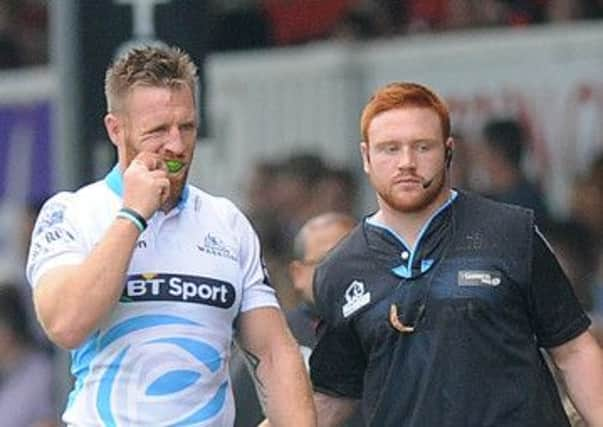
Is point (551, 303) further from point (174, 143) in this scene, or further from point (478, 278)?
point (174, 143)

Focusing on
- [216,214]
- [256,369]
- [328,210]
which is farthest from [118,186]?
[328,210]

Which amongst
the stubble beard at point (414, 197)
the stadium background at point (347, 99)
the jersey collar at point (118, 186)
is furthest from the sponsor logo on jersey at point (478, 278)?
the stadium background at point (347, 99)

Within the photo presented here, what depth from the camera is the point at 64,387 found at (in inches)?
376

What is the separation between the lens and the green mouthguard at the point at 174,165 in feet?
22.3

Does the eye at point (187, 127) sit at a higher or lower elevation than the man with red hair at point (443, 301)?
higher

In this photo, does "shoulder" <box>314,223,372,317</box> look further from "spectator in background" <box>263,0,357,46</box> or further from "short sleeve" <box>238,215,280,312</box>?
"spectator in background" <box>263,0,357,46</box>

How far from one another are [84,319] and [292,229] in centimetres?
718

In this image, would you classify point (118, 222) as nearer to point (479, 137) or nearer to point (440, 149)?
point (440, 149)

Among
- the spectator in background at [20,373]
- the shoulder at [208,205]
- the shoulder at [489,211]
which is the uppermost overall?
the shoulder at [208,205]

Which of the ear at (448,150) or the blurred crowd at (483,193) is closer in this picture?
the ear at (448,150)

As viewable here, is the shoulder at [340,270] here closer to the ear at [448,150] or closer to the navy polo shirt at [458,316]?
the navy polo shirt at [458,316]

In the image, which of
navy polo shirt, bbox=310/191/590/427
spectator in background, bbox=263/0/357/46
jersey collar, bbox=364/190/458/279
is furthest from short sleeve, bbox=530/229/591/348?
spectator in background, bbox=263/0/357/46

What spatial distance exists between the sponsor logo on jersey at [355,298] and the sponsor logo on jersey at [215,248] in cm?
40

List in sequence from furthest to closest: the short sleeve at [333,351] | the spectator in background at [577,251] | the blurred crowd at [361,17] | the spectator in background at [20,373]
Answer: the blurred crowd at [361,17] < the spectator in background at [20,373] < the spectator in background at [577,251] < the short sleeve at [333,351]
